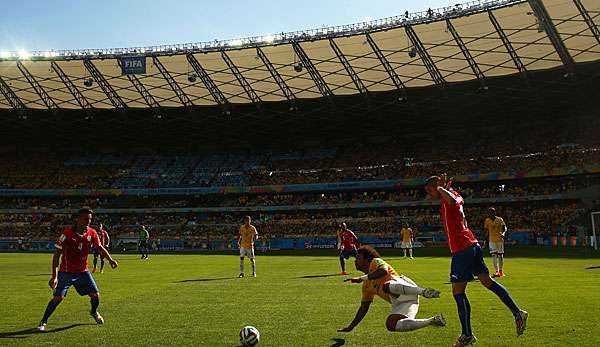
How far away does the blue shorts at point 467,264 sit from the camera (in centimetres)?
789

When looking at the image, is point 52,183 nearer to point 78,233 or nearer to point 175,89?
point 175,89

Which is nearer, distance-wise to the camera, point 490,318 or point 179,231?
point 490,318

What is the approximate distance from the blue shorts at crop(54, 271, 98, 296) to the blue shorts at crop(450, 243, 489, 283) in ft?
21.1

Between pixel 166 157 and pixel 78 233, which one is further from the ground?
pixel 166 157

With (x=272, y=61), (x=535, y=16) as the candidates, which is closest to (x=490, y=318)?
(x=535, y=16)

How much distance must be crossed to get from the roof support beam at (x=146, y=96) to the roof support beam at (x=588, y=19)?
37304 mm

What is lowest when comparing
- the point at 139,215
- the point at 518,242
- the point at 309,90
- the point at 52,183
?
the point at 518,242

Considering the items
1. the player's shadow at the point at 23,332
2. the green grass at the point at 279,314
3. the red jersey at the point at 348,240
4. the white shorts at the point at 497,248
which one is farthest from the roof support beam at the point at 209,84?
the player's shadow at the point at 23,332

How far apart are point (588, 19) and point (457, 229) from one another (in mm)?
37912

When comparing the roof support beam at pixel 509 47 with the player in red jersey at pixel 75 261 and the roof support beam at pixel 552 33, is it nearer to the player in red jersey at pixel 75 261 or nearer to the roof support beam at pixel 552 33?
the roof support beam at pixel 552 33

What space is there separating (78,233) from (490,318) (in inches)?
300

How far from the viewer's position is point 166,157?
72.0 metres

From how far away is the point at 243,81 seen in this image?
172 feet

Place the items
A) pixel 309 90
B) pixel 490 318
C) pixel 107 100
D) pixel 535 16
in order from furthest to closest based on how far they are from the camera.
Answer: pixel 107 100 → pixel 309 90 → pixel 535 16 → pixel 490 318
